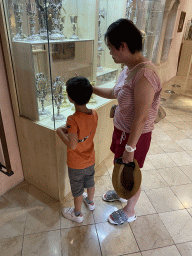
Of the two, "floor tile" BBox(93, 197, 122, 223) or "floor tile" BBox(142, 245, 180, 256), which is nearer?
"floor tile" BBox(142, 245, 180, 256)

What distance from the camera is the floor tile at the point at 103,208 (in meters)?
1.53

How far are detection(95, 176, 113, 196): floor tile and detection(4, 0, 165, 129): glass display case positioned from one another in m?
0.75

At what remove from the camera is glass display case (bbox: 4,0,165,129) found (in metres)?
1.27

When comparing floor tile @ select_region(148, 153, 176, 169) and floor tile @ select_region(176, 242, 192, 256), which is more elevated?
floor tile @ select_region(176, 242, 192, 256)

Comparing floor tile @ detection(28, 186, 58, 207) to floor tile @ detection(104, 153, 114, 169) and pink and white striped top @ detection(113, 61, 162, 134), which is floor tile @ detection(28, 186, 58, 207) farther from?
pink and white striped top @ detection(113, 61, 162, 134)

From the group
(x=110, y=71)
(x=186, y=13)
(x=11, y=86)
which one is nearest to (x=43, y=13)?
(x=11, y=86)

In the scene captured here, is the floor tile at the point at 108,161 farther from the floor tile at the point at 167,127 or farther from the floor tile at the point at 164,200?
Result: the floor tile at the point at 167,127

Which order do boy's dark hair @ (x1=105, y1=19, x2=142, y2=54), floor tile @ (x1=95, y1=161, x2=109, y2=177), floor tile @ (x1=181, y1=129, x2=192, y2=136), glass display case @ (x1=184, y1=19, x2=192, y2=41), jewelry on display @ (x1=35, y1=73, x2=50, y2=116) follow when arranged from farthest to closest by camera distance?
glass display case @ (x1=184, y1=19, x2=192, y2=41) < floor tile @ (x1=181, y1=129, x2=192, y2=136) < floor tile @ (x1=95, y1=161, x2=109, y2=177) < jewelry on display @ (x1=35, y1=73, x2=50, y2=116) < boy's dark hair @ (x1=105, y1=19, x2=142, y2=54)

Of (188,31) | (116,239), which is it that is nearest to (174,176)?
(116,239)

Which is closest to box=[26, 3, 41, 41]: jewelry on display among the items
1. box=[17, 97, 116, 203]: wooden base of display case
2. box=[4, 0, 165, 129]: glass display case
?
box=[4, 0, 165, 129]: glass display case

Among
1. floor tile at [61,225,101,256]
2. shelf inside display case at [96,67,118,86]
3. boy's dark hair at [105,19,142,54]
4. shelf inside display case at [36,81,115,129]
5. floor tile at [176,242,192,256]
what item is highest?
boy's dark hair at [105,19,142,54]

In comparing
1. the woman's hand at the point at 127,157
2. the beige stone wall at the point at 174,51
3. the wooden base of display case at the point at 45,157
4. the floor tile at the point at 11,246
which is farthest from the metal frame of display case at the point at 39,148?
the beige stone wall at the point at 174,51

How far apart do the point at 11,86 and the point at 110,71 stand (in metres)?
1.25

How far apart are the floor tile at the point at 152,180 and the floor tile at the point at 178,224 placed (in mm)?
319
